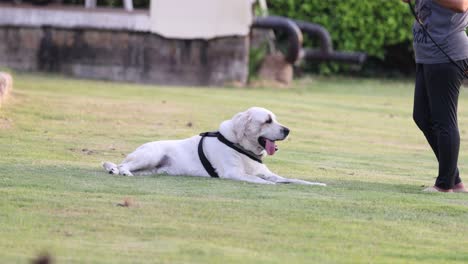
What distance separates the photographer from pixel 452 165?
9812 mm

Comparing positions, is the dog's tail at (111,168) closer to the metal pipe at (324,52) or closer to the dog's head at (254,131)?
the dog's head at (254,131)

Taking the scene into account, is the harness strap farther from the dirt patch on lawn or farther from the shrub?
the shrub

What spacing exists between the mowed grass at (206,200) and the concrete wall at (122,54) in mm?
5545

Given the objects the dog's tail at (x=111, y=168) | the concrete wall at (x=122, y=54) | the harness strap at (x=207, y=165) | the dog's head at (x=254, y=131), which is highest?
the dog's head at (x=254, y=131)

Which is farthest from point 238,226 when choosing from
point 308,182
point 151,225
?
point 308,182

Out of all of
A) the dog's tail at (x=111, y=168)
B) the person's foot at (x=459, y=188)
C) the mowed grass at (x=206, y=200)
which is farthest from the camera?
the dog's tail at (x=111, y=168)

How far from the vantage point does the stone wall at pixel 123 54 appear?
72.0 ft

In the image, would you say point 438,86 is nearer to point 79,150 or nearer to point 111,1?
point 79,150

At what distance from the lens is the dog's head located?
10.2 metres

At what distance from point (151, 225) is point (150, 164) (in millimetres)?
2780

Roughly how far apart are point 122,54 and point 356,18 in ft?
20.4

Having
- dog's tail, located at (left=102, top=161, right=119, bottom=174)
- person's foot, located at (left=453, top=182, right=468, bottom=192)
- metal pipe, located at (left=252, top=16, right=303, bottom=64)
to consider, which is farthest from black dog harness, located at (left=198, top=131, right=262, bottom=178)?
metal pipe, located at (left=252, top=16, right=303, bottom=64)

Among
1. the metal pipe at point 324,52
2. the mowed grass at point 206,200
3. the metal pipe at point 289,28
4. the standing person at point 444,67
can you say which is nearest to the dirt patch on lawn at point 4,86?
the mowed grass at point 206,200

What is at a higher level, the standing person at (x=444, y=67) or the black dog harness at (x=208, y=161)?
the standing person at (x=444, y=67)
